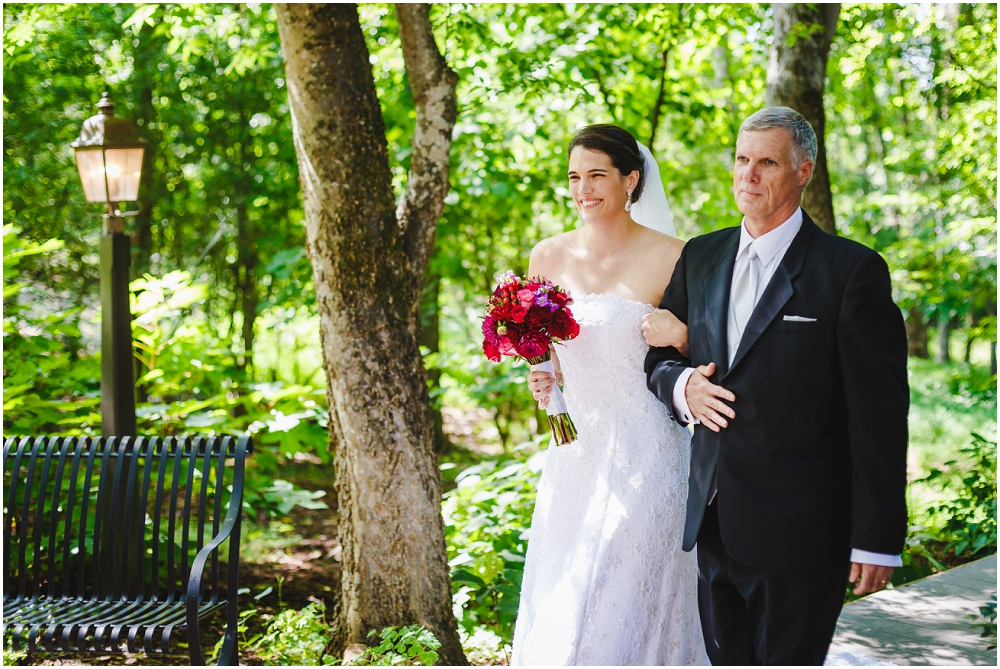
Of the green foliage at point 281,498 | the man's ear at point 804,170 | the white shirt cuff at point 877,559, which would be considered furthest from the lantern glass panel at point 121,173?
the white shirt cuff at point 877,559

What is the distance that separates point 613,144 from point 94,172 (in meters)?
2.77

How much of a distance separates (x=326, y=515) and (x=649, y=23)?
5.48 metres

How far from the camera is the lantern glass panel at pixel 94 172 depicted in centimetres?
399

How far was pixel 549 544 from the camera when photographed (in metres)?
2.77

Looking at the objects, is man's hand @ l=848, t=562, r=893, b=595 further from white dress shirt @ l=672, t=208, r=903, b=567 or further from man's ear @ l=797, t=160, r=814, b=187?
man's ear @ l=797, t=160, r=814, b=187

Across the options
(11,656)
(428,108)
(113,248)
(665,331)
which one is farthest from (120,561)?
(665,331)

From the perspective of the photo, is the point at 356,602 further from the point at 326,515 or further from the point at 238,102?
the point at 238,102

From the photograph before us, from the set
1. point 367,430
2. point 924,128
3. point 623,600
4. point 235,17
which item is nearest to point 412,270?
point 367,430

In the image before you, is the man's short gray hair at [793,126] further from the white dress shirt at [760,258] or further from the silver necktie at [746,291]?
the silver necktie at [746,291]

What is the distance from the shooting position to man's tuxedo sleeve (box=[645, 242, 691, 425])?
2361mm

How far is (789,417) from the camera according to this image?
6.72ft

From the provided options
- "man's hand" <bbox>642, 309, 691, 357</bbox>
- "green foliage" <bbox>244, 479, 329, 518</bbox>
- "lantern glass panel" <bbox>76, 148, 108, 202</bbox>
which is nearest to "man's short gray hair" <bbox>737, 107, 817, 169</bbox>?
"man's hand" <bbox>642, 309, 691, 357</bbox>

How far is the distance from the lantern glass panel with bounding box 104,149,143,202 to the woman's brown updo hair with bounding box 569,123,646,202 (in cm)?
249

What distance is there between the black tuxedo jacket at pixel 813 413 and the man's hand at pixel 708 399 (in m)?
0.03
